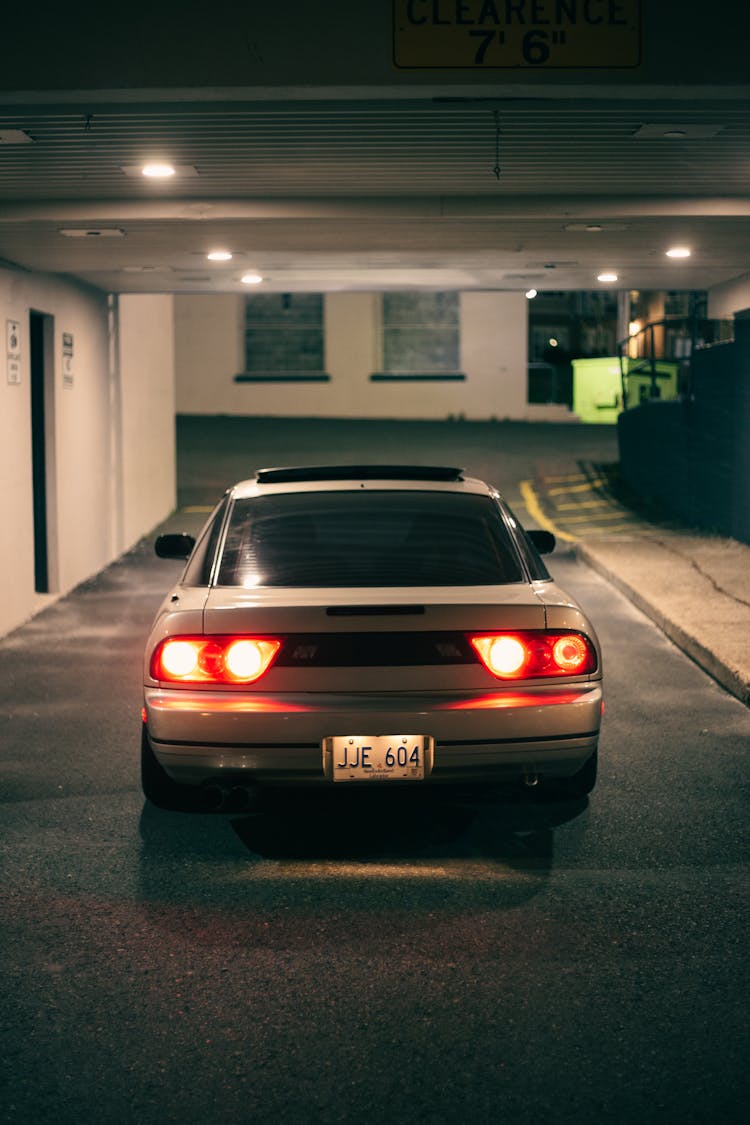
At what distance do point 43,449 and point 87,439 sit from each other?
1.39 meters

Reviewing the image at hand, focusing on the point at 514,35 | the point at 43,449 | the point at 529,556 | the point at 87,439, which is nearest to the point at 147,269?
the point at 87,439

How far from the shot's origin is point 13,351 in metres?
11.6

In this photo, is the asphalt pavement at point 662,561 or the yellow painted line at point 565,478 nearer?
the asphalt pavement at point 662,561

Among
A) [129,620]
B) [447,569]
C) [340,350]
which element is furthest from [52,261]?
[340,350]

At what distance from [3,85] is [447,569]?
3.07 metres

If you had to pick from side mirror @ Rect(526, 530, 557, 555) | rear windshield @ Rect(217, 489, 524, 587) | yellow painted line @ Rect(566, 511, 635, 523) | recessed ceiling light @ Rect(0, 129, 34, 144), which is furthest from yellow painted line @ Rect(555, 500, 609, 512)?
rear windshield @ Rect(217, 489, 524, 587)

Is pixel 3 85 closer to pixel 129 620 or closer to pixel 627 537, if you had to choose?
pixel 129 620

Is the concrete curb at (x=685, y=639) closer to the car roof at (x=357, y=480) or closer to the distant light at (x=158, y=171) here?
the car roof at (x=357, y=480)

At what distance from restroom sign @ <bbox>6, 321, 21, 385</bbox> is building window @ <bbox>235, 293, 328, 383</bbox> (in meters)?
22.3

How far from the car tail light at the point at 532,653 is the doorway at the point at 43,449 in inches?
359

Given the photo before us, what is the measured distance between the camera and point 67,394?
543 inches

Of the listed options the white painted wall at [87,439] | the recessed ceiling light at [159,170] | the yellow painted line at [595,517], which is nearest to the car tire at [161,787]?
the recessed ceiling light at [159,170]

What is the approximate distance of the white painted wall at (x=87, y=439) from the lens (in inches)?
458

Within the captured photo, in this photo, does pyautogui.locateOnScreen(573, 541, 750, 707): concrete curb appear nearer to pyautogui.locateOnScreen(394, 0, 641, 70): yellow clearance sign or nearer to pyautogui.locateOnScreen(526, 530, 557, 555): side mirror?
pyautogui.locateOnScreen(526, 530, 557, 555): side mirror
